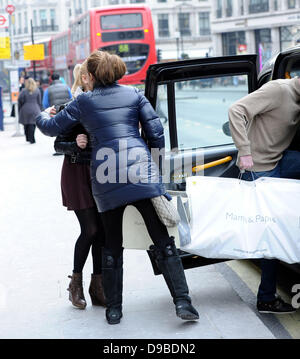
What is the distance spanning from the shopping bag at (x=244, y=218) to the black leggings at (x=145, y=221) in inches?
6.5

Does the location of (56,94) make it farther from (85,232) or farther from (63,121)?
(63,121)

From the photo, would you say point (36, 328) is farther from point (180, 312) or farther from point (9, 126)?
point (9, 126)

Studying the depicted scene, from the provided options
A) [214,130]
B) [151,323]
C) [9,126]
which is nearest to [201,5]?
[9,126]

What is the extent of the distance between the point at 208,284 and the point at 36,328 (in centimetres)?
147

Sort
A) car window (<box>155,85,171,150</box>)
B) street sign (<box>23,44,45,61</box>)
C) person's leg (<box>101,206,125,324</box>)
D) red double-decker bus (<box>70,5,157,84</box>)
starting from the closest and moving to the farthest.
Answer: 1. person's leg (<box>101,206,125,324</box>)
2. car window (<box>155,85,171,150</box>)
3. red double-decker bus (<box>70,5,157,84</box>)
4. street sign (<box>23,44,45,61</box>)

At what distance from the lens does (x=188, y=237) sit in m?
4.64

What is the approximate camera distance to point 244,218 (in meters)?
4.55

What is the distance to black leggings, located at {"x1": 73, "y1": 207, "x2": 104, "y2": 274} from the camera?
16.4 ft

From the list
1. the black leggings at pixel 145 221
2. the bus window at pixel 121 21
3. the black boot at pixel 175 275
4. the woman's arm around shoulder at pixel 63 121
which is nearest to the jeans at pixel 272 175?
the black boot at pixel 175 275

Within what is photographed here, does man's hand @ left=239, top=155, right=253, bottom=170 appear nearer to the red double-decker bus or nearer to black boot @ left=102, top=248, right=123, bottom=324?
black boot @ left=102, top=248, right=123, bottom=324

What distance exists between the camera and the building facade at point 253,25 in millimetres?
58969

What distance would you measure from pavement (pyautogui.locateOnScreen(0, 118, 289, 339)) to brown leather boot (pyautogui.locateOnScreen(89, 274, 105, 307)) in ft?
0.20

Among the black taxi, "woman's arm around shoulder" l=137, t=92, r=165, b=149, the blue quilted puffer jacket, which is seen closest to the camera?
the blue quilted puffer jacket

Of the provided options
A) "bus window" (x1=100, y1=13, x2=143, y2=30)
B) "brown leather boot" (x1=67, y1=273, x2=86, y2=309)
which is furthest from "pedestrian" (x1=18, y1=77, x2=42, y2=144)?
"brown leather boot" (x1=67, y1=273, x2=86, y2=309)
